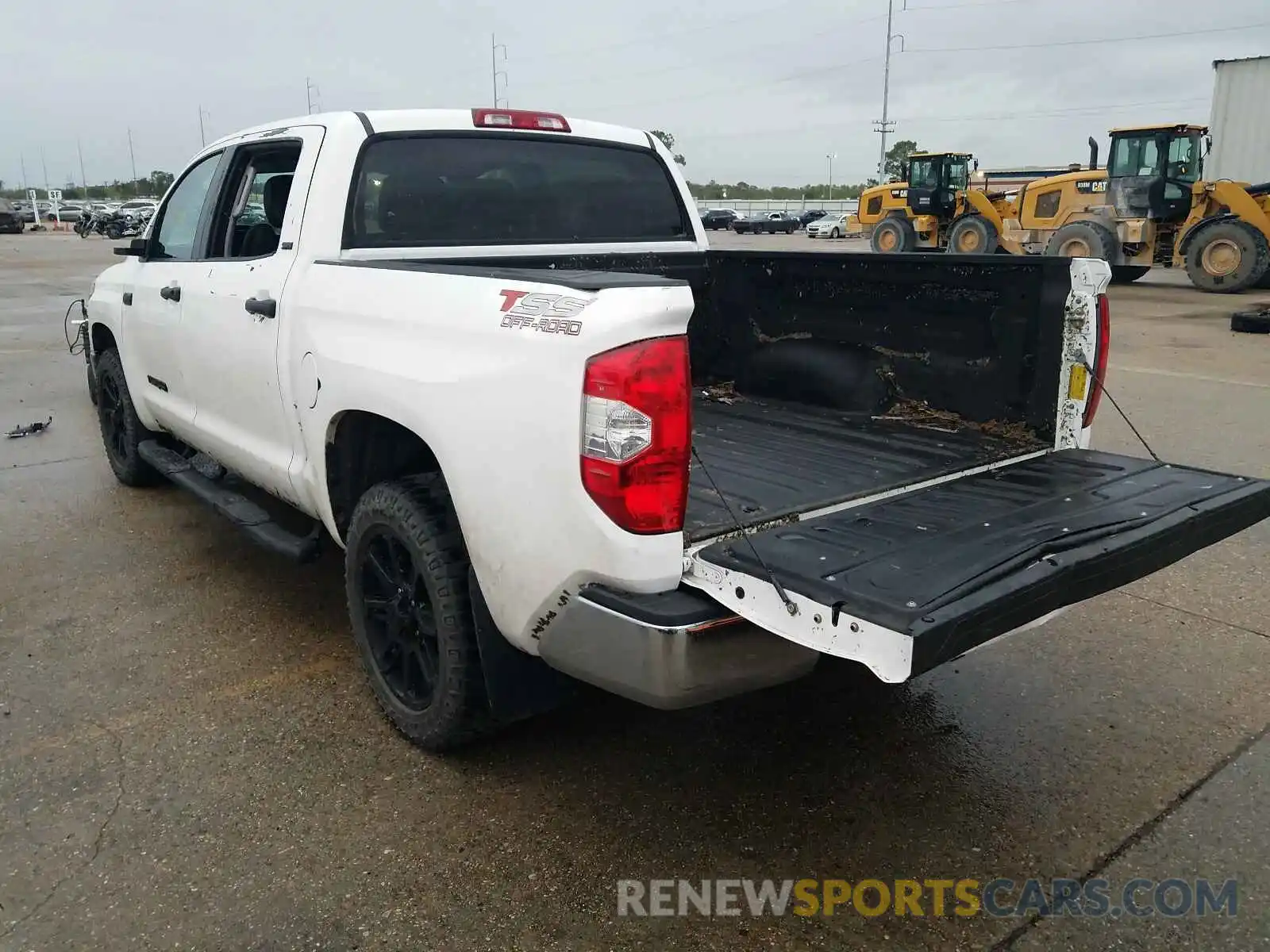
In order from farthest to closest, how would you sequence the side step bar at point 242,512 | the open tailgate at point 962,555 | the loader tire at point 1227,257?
the loader tire at point 1227,257, the side step bar at point 242,512, the open tailgate at point 962,555

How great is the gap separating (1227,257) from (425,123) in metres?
18.4

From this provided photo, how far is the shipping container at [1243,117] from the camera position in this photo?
23.8 m

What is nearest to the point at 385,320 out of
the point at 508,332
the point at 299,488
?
the point at 508,332

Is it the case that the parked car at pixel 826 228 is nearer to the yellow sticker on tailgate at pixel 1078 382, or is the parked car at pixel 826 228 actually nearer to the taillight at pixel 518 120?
the taillight at pixel 518 120

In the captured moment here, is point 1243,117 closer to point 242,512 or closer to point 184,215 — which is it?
point 184,215

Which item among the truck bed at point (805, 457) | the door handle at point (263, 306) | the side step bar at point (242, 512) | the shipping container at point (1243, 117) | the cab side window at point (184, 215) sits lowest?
the side step bar at point (242, 512)

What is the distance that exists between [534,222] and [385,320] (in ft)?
4.25

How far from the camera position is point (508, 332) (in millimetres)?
2572

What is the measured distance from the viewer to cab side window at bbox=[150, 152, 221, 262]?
472 cm

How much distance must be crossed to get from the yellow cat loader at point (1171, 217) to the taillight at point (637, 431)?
17.9m

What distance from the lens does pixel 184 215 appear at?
496 centimetres

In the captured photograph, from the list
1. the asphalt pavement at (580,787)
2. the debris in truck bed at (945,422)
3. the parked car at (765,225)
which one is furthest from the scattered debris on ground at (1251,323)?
the parked car at (765,225)

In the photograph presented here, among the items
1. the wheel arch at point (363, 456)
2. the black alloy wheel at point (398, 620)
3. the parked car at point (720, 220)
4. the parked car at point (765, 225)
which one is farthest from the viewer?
the parked car at point (720, 220)

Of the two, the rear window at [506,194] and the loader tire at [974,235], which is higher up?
the rear window at [506,194]
